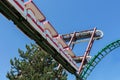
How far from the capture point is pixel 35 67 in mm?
28734

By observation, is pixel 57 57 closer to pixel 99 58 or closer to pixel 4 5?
pixel 4 5

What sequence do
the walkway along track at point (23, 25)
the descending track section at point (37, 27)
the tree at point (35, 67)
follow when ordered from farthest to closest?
the tree at point (35, 67)
the descending track section at point (37, 27)
the walkway along track at point (23, 25)

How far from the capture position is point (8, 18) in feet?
43.2

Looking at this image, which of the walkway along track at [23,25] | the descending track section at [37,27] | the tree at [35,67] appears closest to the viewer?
the walkway along track at [23,25]

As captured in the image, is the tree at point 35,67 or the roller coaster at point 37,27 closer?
the roller coaster at point 37,27

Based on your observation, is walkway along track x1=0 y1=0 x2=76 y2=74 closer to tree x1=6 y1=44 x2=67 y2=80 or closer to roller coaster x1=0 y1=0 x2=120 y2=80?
roller coaster x1=0 y1=0 x2=120 y2=80

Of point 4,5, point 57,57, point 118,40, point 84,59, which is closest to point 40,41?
point 57,57

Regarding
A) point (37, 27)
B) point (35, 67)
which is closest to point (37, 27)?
point (37, 27)

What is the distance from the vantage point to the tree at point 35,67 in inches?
1074

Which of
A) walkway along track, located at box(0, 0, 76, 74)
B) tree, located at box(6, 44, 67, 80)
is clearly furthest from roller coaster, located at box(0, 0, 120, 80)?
tree, located at box(6, 44, 67, 80)

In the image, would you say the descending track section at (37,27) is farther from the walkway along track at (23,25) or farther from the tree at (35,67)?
the tree at (35,67)

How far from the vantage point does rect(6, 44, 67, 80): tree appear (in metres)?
27.3

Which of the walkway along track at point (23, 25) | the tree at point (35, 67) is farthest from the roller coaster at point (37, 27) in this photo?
the tree at point (35, 67)

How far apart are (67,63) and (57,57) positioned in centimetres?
90
